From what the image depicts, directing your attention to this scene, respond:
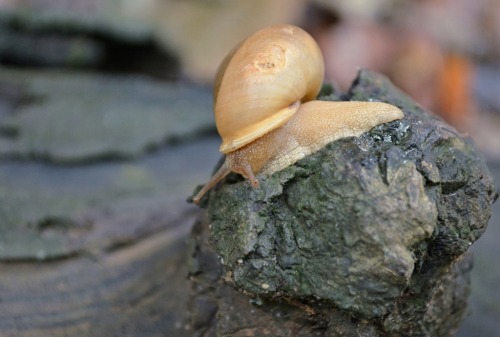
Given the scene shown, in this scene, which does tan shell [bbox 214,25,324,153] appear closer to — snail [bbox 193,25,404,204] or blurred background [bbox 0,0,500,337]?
snail [bbox 193,25,404,204]

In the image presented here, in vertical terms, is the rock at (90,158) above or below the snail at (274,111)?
below

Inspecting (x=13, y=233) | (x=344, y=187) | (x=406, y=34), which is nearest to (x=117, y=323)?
(x=13, y=233)

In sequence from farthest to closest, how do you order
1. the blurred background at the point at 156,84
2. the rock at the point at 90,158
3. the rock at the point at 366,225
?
1. the blurred background at the point at 156,84
2. the rock at the point at 90,158
3. the rock at the point at 366,225

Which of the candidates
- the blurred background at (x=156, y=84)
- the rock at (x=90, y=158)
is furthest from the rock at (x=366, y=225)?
the rock at (x=90, y=158)

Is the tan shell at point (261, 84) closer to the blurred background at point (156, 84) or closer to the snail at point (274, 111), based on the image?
the snail at point (274, 111)

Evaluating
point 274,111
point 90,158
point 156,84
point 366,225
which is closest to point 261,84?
point 274,111

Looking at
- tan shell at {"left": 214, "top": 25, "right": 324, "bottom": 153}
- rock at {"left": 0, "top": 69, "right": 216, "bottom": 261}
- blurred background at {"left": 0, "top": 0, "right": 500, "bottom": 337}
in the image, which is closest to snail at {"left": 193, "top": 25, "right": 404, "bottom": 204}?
tan shell at {"left": 214, "top": 25, "right": 324, "bottom": 153}

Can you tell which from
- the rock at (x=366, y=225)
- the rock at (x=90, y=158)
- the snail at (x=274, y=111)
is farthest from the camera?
the rock at (x=90, y=158)

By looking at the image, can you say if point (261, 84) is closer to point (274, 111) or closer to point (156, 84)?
point (274, 111)
